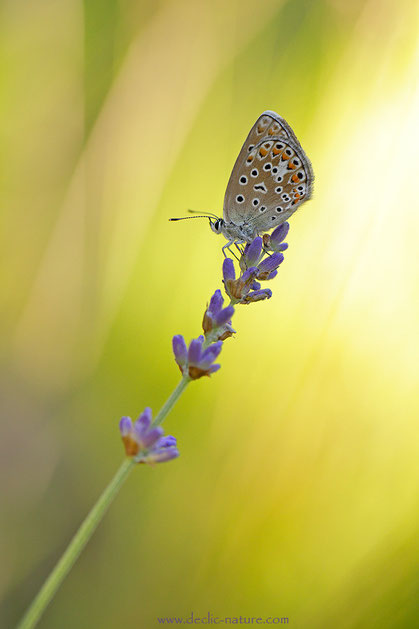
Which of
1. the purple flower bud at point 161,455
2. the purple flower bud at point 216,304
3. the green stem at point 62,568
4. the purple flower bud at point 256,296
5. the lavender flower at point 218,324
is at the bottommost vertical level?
the green stem at point 62,568

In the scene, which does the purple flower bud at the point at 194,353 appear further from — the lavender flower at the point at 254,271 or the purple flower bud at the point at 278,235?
the purple flower bud at the point at 278,235

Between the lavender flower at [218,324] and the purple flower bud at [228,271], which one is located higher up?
the purple flower bud at [228,271]

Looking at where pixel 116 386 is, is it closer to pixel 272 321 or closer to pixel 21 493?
pixel 21 493

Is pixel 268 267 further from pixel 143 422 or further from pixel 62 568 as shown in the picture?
pixel 62 568

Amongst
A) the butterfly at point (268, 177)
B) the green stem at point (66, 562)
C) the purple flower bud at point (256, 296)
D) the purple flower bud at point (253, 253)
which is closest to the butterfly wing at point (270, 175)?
the butterfly at point (268, 177)

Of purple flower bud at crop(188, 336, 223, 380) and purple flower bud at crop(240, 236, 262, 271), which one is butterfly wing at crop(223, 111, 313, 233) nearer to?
purple flower bud at crop(240, 236, 262, 271)

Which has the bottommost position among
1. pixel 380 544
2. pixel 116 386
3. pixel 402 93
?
pixel 380 544

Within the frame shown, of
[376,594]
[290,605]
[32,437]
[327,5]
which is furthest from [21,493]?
[327,5]
